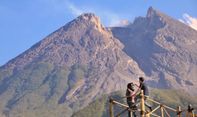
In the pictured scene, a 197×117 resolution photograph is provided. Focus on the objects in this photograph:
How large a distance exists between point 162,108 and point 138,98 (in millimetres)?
1209

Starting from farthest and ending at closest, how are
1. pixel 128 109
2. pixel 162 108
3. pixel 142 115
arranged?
pixel 162 108
pixel 128 109
pixel 142 115

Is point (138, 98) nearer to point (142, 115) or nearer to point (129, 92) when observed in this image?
point (129, 92)

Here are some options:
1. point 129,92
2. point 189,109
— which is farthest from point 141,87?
point 189,109

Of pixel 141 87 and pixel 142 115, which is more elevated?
pixel 141 87

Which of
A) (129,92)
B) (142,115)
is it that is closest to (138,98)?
(129,92)

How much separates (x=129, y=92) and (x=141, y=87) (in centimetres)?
81

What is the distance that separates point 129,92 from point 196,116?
3.35 meters

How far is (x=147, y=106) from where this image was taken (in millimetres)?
26828

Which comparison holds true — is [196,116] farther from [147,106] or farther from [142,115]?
[142,115]

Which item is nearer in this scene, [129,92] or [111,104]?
[111,104]

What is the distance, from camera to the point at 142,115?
23047mm

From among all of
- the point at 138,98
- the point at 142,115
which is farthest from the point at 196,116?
the point at 142,115

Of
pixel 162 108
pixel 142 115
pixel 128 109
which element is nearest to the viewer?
pixel 142 115

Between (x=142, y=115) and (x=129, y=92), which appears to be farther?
(x=129, y=92)
